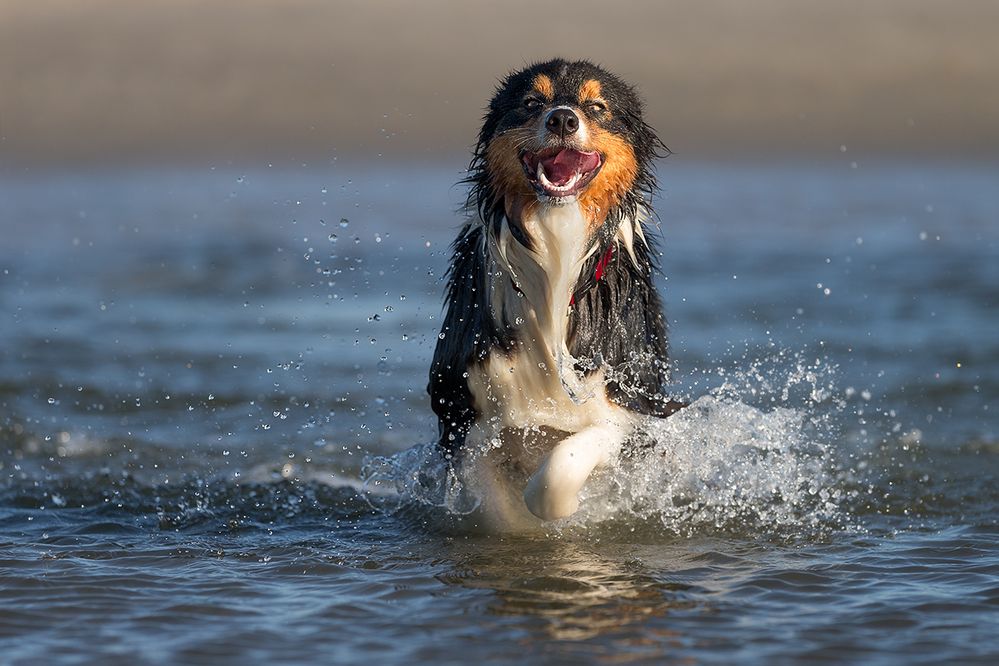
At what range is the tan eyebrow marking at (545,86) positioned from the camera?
570 centimetres

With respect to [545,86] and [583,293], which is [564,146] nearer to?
[545,86]

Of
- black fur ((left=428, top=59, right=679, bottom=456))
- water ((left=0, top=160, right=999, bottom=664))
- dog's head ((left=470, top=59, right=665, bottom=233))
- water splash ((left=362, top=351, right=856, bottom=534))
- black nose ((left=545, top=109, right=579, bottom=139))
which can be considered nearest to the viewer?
water ((left=0, top=160, right=999, bottom=664))

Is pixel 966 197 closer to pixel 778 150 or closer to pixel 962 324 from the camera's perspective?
pixel 778 150

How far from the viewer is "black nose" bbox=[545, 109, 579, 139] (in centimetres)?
545

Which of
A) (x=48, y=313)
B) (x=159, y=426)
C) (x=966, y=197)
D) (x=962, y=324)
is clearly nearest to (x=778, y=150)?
(x=966, y=197)

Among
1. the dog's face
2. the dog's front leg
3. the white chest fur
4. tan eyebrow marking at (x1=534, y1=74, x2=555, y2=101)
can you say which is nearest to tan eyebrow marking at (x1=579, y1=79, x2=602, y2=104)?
the dog's face

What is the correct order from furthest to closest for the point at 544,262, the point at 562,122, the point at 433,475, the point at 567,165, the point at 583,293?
the point at 433,475 → the point at 583,293 → the point at 544,262 → the point at 567,165 → the point at 562,122

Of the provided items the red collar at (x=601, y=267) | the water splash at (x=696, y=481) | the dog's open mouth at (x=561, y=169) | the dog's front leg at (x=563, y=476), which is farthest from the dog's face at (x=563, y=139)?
the water splash at (x=696, y=481)

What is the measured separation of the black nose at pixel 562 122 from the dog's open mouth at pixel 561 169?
0.09 m

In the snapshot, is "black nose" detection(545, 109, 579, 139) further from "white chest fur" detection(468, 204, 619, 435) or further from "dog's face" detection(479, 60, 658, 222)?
"white chest fur" detection(468, 204, 619, 435)

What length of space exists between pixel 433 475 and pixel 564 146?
5.82 ft

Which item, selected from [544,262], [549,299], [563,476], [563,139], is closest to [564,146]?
[563,139]

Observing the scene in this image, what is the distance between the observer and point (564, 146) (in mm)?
5508

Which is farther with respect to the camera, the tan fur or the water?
the tan fur
